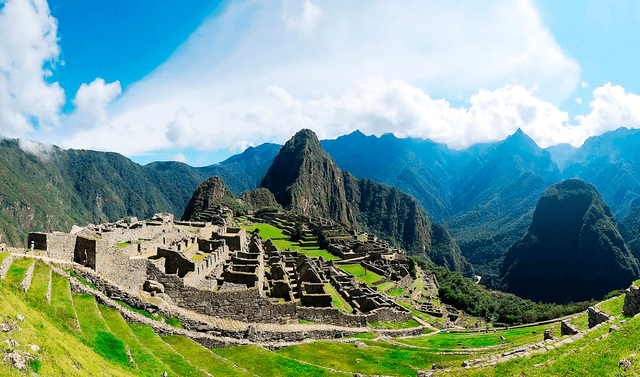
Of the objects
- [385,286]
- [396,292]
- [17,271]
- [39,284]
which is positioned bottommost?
[396,292]

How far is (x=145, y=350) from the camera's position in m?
13.9

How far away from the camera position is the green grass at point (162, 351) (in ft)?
45.2

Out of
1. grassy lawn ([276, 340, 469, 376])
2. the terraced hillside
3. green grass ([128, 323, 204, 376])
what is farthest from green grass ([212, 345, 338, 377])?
green grass ([128, 323, 204, 376])

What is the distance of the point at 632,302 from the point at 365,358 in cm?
1368

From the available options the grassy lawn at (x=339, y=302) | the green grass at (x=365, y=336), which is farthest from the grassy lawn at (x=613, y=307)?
the grassy lawn at (x=339, y=302)

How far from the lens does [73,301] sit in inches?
570

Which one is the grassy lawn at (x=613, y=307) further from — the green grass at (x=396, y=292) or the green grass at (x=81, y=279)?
the green grass at (x=396, y=292)

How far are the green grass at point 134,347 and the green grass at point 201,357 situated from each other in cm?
242

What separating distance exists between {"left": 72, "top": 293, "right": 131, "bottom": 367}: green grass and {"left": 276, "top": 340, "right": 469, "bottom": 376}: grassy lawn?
10.0 meters

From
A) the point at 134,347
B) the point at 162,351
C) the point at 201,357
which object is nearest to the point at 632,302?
the point at 201,357

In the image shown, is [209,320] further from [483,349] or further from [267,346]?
[483,349]

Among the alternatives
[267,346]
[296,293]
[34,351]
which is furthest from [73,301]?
[296,293]

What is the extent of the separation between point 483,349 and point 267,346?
17029 mm

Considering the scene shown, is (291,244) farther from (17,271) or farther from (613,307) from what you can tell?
(17,271)
